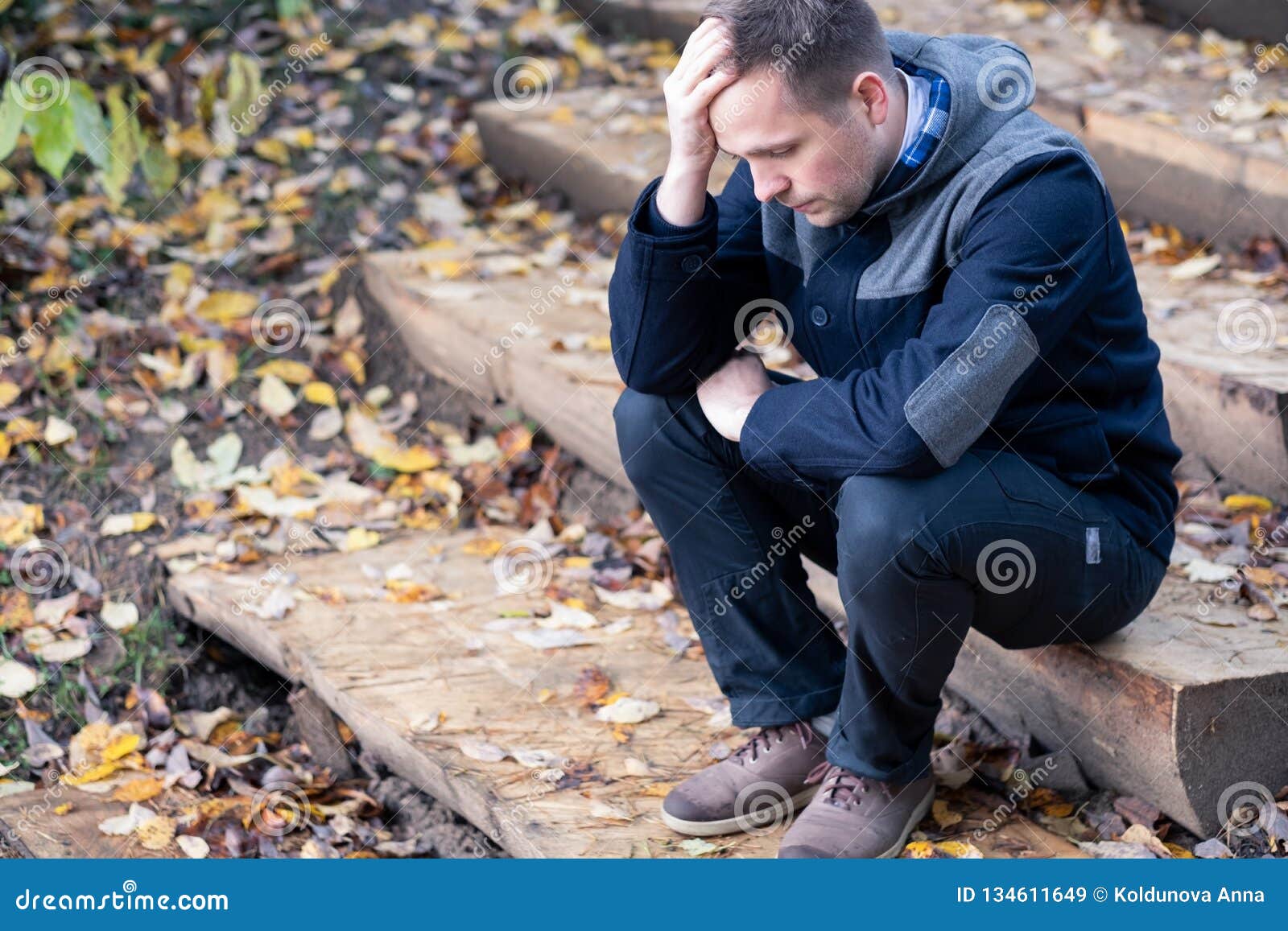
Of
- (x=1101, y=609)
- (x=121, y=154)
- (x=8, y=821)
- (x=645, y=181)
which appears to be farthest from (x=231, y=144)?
(x=1101, y=609)

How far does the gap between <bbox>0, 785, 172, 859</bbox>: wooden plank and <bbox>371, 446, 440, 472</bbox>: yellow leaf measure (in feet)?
4.41

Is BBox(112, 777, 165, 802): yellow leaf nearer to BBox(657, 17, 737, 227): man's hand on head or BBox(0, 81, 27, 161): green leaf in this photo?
BBox(0, 81, 27, 161): green leaf

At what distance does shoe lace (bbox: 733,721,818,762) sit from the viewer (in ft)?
8.32

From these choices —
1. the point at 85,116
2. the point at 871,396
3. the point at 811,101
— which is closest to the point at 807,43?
the point at 811,101

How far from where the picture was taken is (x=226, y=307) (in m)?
4.40

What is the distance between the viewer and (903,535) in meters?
2.08

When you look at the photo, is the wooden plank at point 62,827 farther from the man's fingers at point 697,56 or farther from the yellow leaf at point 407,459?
the man's fingers at point 697,56

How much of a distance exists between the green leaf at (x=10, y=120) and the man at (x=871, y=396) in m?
1.33

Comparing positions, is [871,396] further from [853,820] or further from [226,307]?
[226,307]

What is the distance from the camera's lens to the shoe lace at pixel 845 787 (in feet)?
7.77

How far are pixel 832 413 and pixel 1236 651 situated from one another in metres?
0.88

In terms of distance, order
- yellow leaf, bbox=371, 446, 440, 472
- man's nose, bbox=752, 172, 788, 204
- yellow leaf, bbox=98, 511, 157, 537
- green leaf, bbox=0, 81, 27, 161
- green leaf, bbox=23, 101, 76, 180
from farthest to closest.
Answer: yellow leaf, bbox=371, 446, 440, 472, yellow leaf, bbox=98, 511, 157, 537, green leaf, bbox=23, 101, 76, 180, green leaf, bbox=0, 81, 27, 161, man's nose, bbox=752, 172, 788, 204

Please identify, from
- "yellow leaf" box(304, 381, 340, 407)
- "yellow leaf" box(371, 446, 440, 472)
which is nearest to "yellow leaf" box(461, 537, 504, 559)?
"yellow leaf" box(371, 446, 440, 472)

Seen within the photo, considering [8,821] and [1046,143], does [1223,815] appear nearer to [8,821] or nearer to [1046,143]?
[1046,143]
